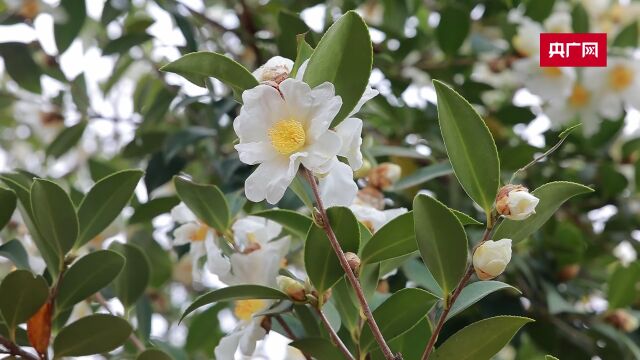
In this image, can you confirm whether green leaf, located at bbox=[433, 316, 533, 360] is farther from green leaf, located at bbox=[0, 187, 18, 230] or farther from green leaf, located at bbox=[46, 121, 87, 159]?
green leaf, located at bbox=[46, 121, 87, 159]

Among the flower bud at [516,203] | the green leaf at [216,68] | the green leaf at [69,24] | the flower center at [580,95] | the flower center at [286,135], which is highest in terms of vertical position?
the green leaf at [216,68]

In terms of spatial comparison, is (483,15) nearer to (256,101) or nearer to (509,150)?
(509,150)

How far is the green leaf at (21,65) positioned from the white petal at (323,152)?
877mm

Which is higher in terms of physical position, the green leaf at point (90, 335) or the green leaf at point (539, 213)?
the green leaf at point (539, 213)

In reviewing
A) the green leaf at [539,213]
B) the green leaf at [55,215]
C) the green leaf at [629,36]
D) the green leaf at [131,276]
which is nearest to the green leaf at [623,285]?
the green leaf at [629,36]

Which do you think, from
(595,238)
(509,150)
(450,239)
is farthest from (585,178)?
(450,239)

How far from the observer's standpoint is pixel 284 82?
613 millimetres

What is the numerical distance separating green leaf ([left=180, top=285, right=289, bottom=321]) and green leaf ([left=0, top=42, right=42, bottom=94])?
2.60 feet

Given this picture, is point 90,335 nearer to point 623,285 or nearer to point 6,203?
point 6,203

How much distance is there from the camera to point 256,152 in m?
0.64

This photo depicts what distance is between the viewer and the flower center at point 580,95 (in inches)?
59.7

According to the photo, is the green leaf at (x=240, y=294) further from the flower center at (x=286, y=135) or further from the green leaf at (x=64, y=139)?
the green leaf at (x=64, y=139)

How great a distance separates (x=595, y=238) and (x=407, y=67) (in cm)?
47

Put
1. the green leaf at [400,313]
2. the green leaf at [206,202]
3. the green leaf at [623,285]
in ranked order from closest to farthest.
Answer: the green leaf at [400,313], the green leaf at [206,202], the green leaf at [623,285]
